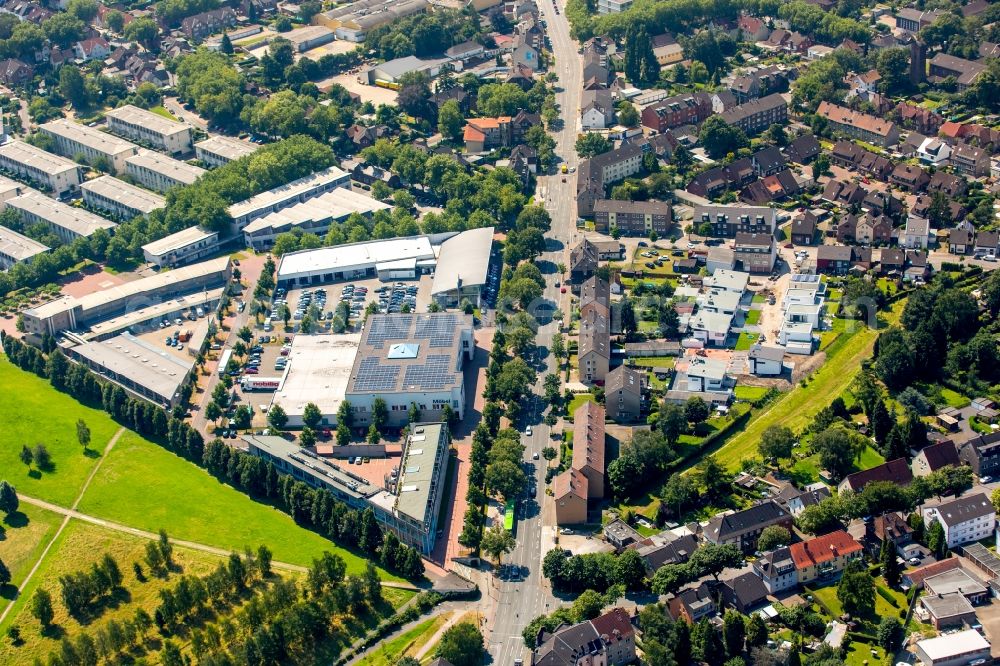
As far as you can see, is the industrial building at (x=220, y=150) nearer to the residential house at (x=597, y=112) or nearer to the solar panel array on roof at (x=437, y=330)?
the residential house at (x=597, y=112)

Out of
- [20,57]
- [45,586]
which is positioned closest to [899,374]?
[45,586]

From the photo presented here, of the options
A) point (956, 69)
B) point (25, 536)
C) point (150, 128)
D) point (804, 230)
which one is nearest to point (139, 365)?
point (25, 536)

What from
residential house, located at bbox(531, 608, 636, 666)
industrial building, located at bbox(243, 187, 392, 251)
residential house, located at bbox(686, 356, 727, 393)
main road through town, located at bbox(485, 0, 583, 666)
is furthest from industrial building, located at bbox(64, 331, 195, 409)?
residential house, located at bbox(531, 608, 636, 666)

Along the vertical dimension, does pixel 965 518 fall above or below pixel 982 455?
below

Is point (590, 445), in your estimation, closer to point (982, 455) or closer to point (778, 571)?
point (778, 571)

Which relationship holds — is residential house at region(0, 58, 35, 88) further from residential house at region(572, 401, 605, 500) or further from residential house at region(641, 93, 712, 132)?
residential house at region(572, 401, 605, 500)

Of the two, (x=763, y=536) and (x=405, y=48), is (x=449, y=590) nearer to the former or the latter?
(x=763, y=536)

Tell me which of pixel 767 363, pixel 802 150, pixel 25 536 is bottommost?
pixel 25 536

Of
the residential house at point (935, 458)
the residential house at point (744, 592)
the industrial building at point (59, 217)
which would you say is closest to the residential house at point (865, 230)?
the residential house at point (935, 458)
